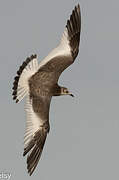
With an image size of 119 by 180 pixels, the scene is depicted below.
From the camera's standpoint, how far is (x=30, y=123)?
61.9 ft

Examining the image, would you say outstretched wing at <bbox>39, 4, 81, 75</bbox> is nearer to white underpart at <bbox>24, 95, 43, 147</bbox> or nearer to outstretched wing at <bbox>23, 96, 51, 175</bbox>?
outstretched wing at <bbox>23, 96, 51, 175</bbox>

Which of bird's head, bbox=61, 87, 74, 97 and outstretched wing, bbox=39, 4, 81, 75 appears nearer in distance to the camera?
outstretched wing, bbox=39, 4, 81, 75

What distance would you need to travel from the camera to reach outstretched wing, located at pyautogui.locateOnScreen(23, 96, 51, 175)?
18609 millimetres

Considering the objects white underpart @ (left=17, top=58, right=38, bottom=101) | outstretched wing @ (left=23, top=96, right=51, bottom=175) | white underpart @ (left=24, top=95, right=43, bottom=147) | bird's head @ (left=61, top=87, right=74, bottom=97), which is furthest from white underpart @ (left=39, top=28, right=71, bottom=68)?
white underpart @ (left=24, top=95, right=43, bottom=147)

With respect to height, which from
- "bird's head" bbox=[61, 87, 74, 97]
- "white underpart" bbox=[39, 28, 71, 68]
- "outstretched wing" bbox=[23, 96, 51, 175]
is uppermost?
"white underpart" bbox=[39, 28, 71, 68]

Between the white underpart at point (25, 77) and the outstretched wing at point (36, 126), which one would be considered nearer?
the outstretched wing at point (36, 126)

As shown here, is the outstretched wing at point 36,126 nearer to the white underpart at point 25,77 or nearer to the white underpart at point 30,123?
the white underpart at point 30,123

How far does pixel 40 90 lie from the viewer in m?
19.6

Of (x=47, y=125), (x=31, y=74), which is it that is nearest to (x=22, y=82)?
(x=31, y=74)

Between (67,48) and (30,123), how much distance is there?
3.42 meters

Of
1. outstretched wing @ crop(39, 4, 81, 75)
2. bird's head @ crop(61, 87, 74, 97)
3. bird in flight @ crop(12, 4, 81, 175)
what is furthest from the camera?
bird's head @ crop(61, 87, 74, 97)

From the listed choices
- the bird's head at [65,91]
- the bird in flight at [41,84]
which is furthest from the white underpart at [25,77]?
the bird's head at [65,91]

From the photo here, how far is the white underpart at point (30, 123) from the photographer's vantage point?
18.7 m

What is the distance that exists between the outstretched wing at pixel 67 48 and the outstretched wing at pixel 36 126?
1359 millimetres
